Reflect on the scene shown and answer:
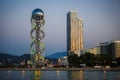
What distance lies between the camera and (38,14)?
17938 centimetres

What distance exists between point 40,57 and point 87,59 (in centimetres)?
2315

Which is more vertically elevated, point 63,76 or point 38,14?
point 38,14

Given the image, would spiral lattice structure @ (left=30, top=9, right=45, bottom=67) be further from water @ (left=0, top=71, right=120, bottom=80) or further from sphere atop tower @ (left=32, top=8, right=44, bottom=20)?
water @ (left=0, top=71, right=120, bottom=80)

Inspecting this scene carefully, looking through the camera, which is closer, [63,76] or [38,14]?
[63,76]

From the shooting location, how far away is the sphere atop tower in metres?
178

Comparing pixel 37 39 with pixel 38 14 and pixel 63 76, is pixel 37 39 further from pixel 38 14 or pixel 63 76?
pixel 63 76

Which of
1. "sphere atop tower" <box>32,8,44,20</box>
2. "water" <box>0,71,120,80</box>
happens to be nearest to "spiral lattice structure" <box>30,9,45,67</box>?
"sphere atop tower" <box>32,8,44,20</box>

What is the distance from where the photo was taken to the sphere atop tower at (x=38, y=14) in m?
178

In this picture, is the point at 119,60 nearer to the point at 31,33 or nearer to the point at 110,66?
the point at 110,66

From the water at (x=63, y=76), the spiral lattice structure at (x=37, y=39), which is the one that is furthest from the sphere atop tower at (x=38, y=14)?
the water at (x=63, y=76)

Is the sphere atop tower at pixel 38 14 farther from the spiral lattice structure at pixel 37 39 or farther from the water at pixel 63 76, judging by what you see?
the water at pixel 63 76

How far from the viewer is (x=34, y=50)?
174m

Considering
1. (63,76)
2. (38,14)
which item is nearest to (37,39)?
(38,14)

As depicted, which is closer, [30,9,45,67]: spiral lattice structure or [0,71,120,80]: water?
[0,71,120,80]: water
